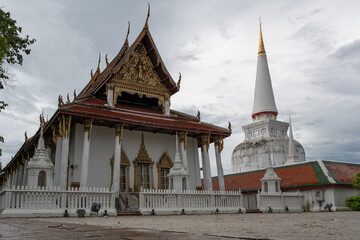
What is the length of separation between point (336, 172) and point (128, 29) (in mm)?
14444

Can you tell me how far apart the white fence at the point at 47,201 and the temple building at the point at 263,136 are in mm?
27255

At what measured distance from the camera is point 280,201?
58.2 feet

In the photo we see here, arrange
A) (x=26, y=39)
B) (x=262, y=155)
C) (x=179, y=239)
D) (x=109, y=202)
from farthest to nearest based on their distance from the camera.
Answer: (x=262, y=155)
(x=109, y=202)
(x=26, y=39)
(x=179, y=239)

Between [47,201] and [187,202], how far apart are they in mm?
5700

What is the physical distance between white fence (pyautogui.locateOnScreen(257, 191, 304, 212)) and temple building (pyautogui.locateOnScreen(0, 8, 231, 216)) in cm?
253

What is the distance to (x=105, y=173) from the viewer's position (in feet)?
55.4

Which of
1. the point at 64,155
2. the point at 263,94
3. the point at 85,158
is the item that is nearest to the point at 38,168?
the point at 64,155

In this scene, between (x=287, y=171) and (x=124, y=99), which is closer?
(x=124, y=99)

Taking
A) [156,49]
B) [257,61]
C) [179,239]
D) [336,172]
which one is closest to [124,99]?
[156,49]

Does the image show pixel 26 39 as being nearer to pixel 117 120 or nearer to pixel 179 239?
pixel 117 120

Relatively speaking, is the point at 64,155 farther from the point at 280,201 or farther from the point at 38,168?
the point at 280,201

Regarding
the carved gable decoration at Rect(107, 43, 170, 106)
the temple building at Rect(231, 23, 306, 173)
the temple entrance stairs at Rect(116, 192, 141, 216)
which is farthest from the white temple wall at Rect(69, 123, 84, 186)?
the temple building at Rect(231, 23, 306, 173)

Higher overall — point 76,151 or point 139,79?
point 139,79

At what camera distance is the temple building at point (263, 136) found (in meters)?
38.5
